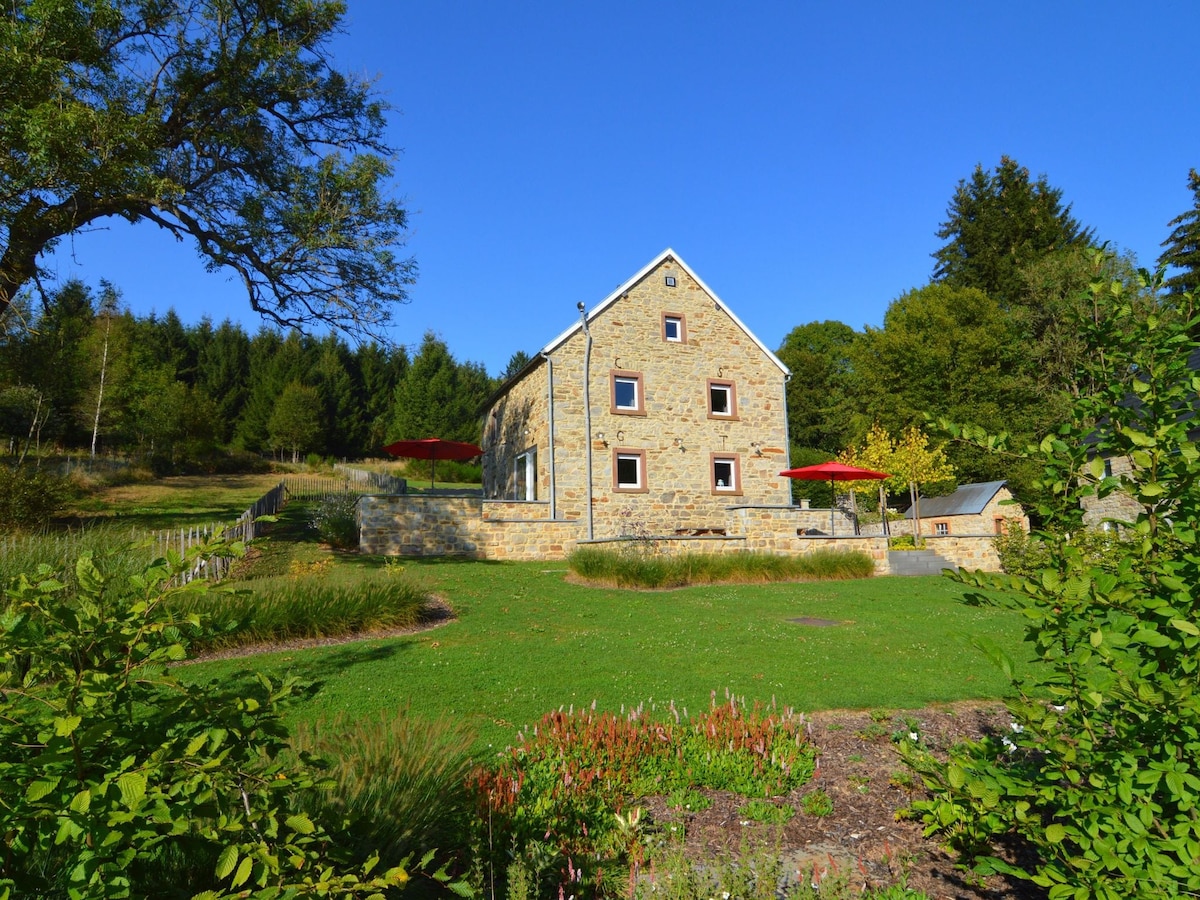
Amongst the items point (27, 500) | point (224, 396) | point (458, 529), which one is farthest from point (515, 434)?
point (224, 396)

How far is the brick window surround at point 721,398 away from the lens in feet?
72.6

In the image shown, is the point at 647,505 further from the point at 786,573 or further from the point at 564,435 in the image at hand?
the point at 786,573

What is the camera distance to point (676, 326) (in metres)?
22.2

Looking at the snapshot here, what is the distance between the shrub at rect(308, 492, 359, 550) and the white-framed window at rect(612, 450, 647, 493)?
7587mm

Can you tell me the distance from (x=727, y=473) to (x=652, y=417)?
3291 millimetres

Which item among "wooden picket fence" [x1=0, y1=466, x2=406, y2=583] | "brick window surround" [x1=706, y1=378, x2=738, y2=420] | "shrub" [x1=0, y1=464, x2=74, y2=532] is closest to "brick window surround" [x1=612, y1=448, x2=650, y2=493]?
"brick window surround" [x1=706, y1=378, x2=738, y2=420]

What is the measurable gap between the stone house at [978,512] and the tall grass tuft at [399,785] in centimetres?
2946

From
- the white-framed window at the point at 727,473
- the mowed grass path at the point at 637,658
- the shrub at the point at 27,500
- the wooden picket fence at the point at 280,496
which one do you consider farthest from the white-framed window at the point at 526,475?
the shrub at the point at 27,500

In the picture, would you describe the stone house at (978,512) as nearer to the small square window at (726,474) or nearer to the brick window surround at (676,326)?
the small square window at (726,474)

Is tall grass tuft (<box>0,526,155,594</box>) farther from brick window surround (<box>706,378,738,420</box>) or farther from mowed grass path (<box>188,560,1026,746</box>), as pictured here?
brick window surround (<box>706,378,738,420</box>)

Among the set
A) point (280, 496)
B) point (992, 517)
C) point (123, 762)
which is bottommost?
point (123, 762)

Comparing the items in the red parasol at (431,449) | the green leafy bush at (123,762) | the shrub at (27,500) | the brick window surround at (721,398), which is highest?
the brick window surround at (721,398)

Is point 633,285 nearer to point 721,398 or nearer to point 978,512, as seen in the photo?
point 721,398

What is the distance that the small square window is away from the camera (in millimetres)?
21967
